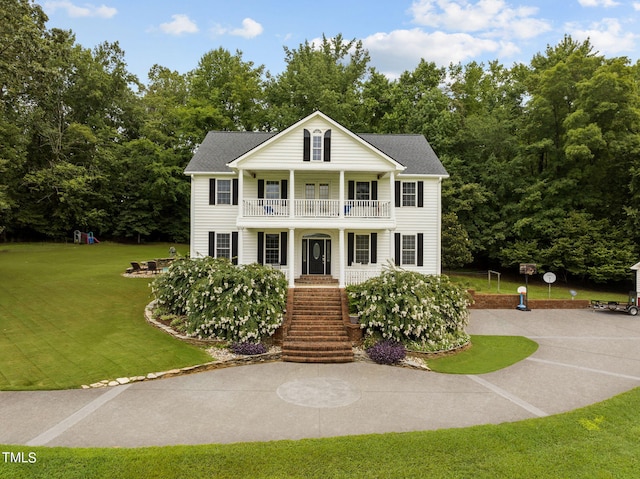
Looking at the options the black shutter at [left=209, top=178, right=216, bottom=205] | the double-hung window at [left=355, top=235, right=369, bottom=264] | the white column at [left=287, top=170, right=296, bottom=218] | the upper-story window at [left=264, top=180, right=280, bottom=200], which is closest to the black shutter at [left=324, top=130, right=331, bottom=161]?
the white column at [left=287, top=170, right=296, bottom=218]

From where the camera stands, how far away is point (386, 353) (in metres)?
12.6

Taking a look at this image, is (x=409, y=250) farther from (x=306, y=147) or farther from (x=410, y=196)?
(x=306, y=147)

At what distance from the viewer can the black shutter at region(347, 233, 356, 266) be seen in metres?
19.6

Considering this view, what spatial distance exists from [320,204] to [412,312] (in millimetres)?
7358

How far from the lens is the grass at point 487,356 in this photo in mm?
12133

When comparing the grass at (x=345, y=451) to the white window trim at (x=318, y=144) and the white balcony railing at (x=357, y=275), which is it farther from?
the white window trim at (x=318, y=144)

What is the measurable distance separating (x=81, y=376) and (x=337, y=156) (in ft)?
43.4

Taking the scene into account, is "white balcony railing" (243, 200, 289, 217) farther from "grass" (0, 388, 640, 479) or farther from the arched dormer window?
"grass" (0, 388, 640, 479)

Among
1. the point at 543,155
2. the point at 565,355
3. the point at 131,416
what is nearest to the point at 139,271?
the point at 131,416

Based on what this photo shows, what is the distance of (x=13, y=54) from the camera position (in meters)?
16.9

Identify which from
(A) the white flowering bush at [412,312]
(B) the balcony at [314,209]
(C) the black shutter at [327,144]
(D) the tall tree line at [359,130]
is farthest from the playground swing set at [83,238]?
(A) the white flowering bush at [412,312]

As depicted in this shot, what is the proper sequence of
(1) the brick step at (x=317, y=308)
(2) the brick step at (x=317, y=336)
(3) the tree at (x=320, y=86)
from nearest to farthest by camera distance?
(2) the brick step at (x=317, y=336)
(1) the brick step at (x=317, y=308)
(3) the tree at (x=320, y=86)

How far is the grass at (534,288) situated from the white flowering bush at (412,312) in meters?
6.79

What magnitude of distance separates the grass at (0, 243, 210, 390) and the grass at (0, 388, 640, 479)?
4.13 meters
